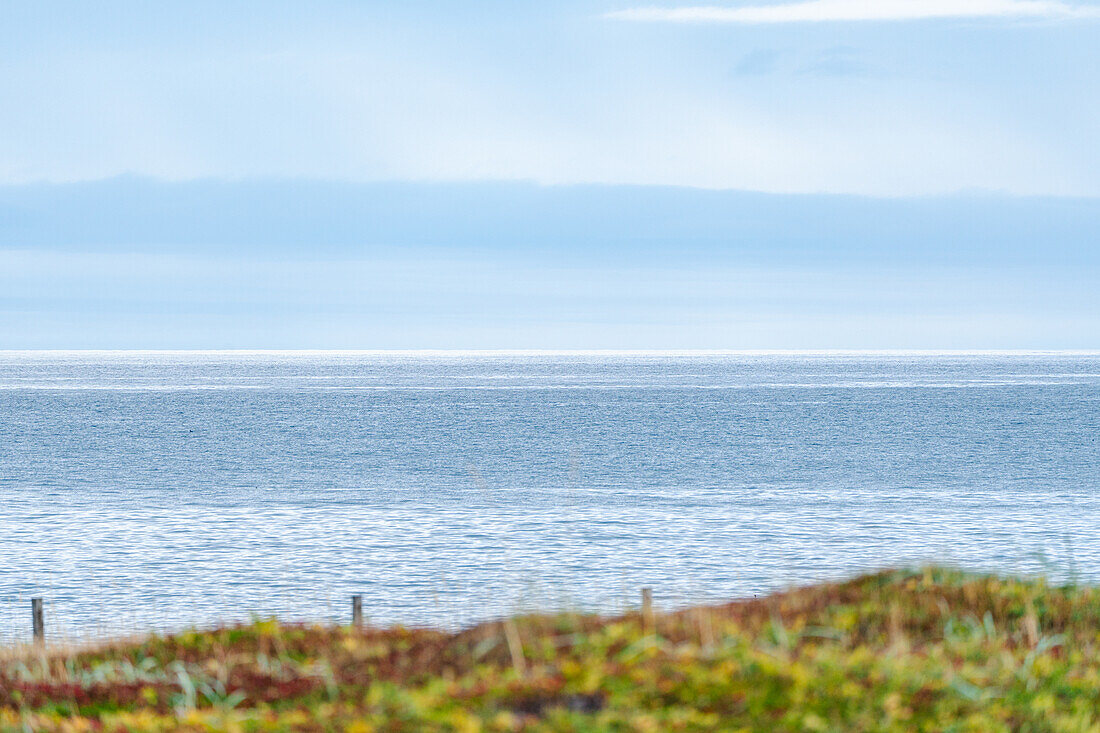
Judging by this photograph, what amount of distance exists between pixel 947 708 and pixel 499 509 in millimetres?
51724

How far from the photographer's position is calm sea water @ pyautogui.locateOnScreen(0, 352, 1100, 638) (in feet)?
128

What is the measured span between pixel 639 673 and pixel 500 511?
5099 cm

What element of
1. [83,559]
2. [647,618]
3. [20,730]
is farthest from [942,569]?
[83,559]

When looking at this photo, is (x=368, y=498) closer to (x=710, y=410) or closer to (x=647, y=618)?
(x=647, y=618)

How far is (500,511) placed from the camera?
2362 inches

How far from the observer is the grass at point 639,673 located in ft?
29.7

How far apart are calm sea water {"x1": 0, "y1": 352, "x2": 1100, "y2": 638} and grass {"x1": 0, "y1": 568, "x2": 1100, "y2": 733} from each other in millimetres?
1056

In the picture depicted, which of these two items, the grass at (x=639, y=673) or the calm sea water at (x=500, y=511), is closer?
the grass at (x=639, y=673)

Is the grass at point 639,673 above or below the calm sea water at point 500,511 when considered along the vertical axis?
above

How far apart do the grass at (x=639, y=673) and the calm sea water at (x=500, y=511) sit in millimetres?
1056

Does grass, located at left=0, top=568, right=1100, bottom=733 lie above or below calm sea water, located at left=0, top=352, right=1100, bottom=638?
above

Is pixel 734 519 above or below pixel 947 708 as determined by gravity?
below

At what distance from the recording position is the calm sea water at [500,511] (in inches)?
1534

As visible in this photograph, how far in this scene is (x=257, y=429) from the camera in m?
125
